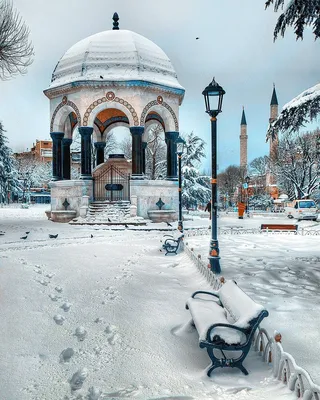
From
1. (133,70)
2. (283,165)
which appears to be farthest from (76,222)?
(283,165)

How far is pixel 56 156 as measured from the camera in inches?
893

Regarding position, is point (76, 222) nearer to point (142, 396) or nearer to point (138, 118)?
point (138, 118)

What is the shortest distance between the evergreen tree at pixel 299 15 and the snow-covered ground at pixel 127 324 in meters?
5.83

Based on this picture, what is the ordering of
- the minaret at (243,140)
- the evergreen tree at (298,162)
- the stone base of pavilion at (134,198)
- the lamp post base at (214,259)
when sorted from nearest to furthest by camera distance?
the lamp post base at (214,259)
the stone base of pavilion at (134,198)
the evergreen tree at (298,162)
the minaret at (243,140)

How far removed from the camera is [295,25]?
8.30 m

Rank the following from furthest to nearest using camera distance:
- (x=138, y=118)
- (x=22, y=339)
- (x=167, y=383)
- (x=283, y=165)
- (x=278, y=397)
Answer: (x=283, y=165), (x=138, y=118), (x=22, y=339), (x=167, y=383), (x=278, y=397)

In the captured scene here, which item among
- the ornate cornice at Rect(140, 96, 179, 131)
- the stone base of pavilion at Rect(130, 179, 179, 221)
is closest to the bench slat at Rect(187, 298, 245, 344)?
the stone base of pavilion at Rect(130, 179, 179, 221)

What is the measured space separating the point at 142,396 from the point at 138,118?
764 inches

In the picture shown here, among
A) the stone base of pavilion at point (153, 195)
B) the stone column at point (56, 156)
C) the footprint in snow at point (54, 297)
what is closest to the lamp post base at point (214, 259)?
the footprint in snow at point (54, 297)

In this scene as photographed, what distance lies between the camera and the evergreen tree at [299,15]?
786cm

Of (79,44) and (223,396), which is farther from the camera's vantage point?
(79,44)

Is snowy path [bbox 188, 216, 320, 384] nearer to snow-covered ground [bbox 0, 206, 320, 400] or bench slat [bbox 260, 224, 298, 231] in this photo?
snow-covered ground [bbox 0, 206, 320, 400]

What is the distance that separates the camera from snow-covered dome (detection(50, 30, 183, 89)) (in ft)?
70.3

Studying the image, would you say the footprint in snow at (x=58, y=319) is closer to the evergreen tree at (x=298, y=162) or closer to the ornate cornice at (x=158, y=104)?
the ornate cornice at (x=158, y=104)
